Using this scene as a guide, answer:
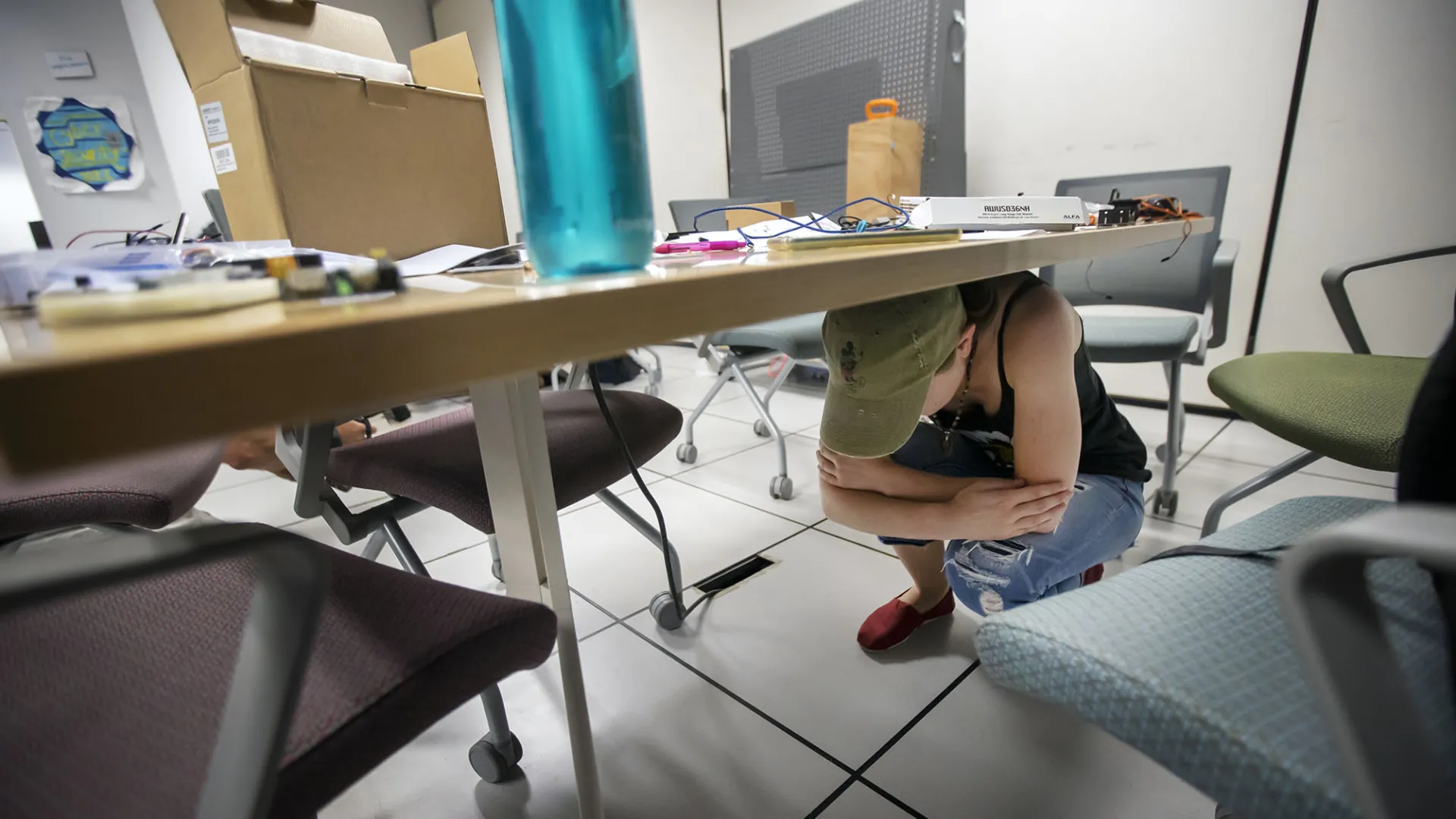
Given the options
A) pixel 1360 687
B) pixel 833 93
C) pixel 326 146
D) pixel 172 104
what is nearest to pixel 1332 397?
pixel 1360 687

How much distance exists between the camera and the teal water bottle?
363mm

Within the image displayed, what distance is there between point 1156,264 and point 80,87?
16.7 ft

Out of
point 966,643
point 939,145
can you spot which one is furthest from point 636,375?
point 966,643

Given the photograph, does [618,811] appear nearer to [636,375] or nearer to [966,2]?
[636,375]

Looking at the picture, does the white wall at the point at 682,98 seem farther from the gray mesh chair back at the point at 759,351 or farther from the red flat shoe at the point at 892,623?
the red flat shoe at the point at 892,623

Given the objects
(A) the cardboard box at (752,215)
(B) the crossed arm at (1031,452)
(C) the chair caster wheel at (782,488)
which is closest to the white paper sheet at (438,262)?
(B) the crossed arm at (1031,452)

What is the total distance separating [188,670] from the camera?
19.0 inches

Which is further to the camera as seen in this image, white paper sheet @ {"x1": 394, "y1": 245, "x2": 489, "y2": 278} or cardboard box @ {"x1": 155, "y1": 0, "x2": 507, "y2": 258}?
cardboard box @ {"x1": 155, "y1": 0, "x2": 507, "y2": 258}

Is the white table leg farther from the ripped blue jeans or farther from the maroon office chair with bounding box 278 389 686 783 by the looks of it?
the ripped blue jeans

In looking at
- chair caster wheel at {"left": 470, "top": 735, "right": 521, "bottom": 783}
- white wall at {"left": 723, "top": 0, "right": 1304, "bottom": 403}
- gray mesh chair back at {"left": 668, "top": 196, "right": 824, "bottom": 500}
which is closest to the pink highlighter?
gray mesh chair back at {"left": 668, "top": 196, "right": 824, "bottom": 500}

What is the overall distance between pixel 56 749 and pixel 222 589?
0.18 m

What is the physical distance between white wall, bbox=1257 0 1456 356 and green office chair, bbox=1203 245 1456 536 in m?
0.81

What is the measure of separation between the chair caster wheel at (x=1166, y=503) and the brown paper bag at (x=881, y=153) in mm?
1104

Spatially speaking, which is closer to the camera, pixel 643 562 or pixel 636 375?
pixel 643 562
